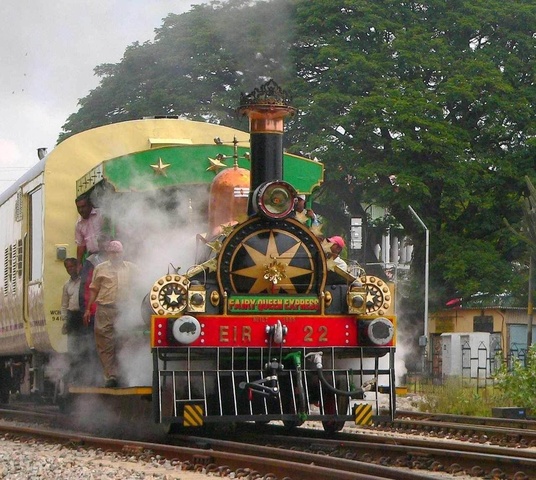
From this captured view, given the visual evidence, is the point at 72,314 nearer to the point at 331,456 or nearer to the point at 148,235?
the point at 148,235

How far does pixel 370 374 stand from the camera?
39.5 feet

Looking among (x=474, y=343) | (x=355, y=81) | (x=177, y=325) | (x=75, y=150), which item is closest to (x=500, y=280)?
(x=474, y=343)

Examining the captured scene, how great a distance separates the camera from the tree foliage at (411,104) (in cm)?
3616

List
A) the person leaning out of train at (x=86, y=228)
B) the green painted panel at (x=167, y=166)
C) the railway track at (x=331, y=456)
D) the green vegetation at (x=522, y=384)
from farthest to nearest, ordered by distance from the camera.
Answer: the green vegetation at (x=522, y=384)
the person leaning out of train at (x=86, y=228)
the green painted panel at (x=167, y=166)
the railway track at (x=331, y=456)

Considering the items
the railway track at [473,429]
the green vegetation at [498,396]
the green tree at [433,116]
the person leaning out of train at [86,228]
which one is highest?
the green tree at [433,116]

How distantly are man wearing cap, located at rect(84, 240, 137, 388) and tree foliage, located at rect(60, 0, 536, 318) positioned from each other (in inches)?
884

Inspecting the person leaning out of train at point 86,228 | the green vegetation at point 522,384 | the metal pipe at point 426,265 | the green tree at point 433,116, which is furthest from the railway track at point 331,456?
the green tree at point 433,116

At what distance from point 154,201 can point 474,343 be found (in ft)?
71.1

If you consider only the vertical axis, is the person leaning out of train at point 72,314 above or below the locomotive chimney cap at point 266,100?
below

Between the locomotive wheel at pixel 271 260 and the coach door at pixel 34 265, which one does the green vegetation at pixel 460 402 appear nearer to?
the coach door at pixel 34 265

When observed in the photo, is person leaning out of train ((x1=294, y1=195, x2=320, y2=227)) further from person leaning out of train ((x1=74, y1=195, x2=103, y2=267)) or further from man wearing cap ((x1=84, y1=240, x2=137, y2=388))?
person leaning out of train ((x1=74, y1=195, x2=103, y2=267))

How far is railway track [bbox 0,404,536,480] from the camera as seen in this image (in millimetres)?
9586

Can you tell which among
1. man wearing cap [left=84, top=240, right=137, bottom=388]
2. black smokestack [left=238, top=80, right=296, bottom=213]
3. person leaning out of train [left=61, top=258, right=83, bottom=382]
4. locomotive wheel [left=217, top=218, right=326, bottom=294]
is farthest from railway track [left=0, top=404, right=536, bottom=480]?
black smokestack [left=238, top=80, right=296, bottom=213]

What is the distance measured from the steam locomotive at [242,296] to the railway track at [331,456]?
332 millimetres
